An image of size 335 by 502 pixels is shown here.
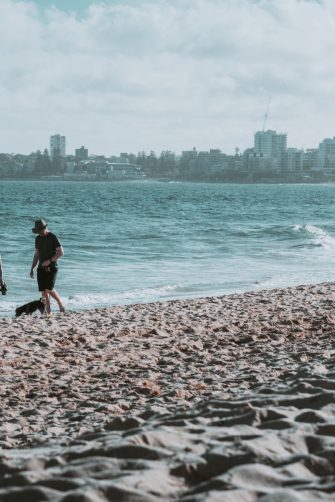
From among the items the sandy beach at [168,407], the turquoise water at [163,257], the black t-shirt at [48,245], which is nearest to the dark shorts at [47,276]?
the black t-shirt at [48,245]

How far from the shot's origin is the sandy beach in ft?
11.3

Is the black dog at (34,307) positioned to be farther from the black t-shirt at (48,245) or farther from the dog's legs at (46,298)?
the black t-shirt at (48,245)

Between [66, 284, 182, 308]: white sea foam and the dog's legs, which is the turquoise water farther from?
the dog's legs

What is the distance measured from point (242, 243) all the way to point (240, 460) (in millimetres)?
27340

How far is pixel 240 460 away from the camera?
3715mm

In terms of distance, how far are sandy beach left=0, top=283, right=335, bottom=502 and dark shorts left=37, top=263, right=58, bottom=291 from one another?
0.48m

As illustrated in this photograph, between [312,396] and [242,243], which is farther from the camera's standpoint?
[242,243]

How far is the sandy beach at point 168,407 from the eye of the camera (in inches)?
135

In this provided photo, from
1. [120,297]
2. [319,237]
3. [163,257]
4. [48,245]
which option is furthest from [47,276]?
[319,237]

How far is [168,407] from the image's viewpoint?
18.6 feet

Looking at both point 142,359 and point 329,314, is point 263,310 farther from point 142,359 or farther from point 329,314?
point 142,359

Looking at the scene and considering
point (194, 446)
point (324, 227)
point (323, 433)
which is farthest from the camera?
point (324, 227)

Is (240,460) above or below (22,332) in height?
above

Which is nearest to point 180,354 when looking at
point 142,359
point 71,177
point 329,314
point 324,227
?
point 142,359
